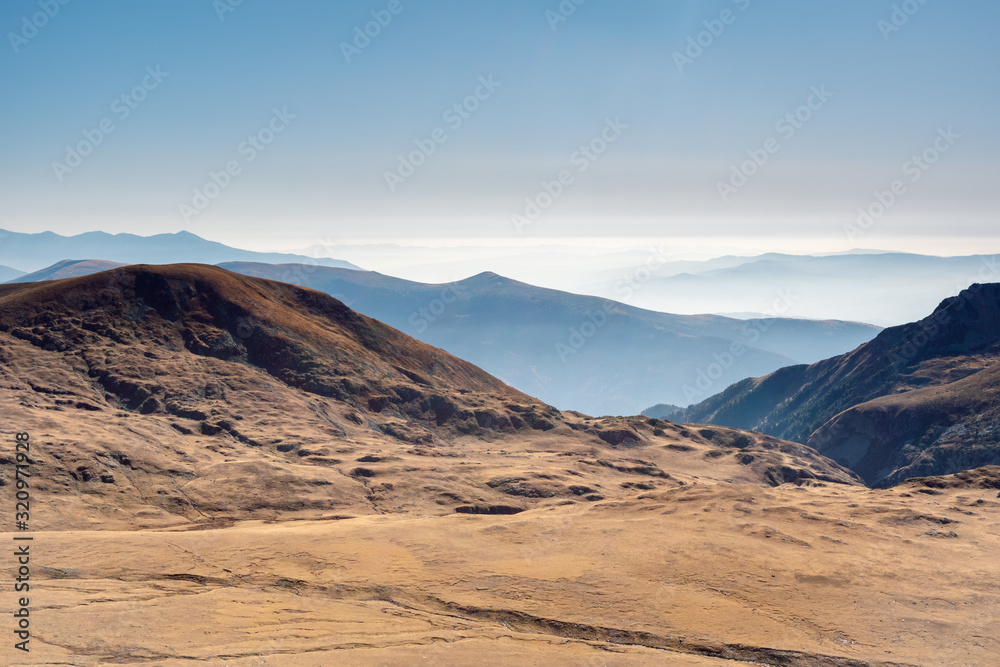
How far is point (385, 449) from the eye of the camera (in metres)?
104

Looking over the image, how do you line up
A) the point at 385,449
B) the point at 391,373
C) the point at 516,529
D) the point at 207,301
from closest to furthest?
the point at 516,529, the point at 385,449, the point at 207,301, the point at 391,373

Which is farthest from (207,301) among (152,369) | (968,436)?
(968,436)

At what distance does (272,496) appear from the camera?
247 ft

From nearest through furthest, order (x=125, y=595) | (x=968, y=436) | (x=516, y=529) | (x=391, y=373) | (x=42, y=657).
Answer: (x=42, y=657) < (x=125, y=595) < (x=516, y=529) < (x=391, y=373) < (x=968, y=436)

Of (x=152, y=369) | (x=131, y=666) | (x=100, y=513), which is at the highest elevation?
(x=152, y=369)

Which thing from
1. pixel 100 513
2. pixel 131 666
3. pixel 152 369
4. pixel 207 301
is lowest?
pixel 100 513

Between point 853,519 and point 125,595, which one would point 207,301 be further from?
point 853,519

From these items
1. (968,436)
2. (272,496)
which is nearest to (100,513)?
(272,496)

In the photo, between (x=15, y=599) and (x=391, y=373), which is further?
(x=391, y=373)

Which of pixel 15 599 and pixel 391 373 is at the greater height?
pixel 391 373

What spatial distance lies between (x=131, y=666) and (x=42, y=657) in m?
3.63

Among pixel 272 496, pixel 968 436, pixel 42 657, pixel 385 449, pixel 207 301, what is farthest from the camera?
pixel 968 436

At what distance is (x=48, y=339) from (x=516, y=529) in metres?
99.0

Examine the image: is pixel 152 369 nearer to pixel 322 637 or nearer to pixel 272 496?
pixel 272 496
